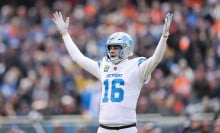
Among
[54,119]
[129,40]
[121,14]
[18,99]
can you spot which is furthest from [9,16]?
[129,40]

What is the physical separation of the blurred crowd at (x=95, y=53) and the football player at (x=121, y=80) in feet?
21.7

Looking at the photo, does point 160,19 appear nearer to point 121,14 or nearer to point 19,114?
point 121,14

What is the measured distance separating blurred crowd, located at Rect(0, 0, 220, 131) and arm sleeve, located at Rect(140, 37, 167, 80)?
6737mm

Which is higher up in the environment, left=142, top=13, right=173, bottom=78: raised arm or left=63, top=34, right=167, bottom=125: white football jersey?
left=142, top=13, right=173, bottom=78: raised arm

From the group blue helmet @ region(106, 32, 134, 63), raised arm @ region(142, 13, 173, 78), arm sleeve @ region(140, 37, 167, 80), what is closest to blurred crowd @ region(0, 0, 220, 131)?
blue helmet @ region(106, 32, 134, 63)

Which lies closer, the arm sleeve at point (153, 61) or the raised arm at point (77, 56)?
the arm sleeve at point (153, 61)

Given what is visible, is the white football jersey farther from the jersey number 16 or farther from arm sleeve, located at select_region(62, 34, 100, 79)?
arm sleeve, located at select_region(62, 34, 100, 79)

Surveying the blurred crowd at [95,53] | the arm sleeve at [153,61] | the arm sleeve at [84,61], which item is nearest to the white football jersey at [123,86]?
the arm sleeve at [153,61]

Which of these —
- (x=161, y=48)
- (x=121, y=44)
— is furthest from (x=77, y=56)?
(x=161, y=48)

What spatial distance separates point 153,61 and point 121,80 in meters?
0.50

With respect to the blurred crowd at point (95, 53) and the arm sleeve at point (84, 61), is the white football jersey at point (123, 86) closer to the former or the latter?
the arm sleeve at point (84, 61)

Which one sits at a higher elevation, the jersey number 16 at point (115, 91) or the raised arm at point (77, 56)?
the raised arm at point (77, 56)

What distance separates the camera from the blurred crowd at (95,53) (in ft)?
60.8

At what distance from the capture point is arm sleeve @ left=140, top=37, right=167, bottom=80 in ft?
35.5
